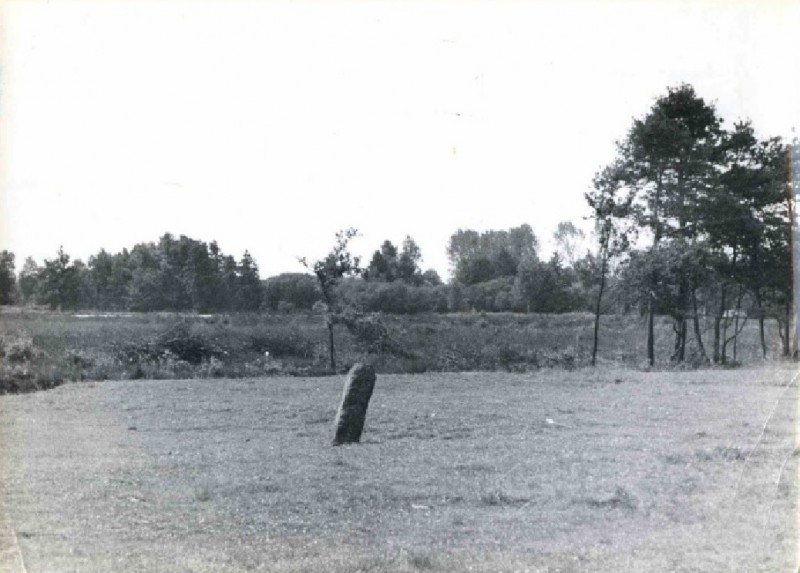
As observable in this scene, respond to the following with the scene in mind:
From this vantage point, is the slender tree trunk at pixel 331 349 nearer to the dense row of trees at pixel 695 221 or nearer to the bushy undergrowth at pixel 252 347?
the bushy undergrowth at pixel 252 347

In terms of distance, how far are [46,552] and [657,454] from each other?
9118 millimetres

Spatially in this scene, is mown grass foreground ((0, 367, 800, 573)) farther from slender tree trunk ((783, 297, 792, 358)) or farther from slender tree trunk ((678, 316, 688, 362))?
slender tree trunk ((678, 316, 688, 362))

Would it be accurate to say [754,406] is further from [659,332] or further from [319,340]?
A: [659,332]

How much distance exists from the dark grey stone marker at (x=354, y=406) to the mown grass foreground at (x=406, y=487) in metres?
0.32

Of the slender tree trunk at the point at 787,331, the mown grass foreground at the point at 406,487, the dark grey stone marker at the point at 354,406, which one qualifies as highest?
the slender tree trunk at the point at 787,331

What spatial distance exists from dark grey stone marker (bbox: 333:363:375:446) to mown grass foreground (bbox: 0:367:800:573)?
318 mm

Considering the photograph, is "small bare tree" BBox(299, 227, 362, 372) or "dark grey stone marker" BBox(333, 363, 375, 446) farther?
"small bare tree" BBox(299, 227, 362, 372)

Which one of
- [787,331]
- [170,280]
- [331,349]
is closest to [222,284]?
[170,280]

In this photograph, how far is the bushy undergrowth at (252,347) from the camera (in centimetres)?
2741

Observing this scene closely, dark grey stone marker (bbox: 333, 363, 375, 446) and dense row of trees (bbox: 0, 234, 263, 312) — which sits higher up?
dense row of trees (bbox: 0, 234, 263, 312)

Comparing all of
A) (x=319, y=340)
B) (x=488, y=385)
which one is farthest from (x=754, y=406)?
(x=319, y=340)

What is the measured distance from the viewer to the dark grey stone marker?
1460 cm

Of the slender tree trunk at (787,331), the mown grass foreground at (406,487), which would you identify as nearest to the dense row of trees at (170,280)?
the mown grass foreground at (406,487)

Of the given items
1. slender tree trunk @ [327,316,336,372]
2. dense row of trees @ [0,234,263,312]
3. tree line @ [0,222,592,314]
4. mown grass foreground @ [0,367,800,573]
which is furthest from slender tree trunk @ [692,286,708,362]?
dense row of trees @ [0,234,263,312]
